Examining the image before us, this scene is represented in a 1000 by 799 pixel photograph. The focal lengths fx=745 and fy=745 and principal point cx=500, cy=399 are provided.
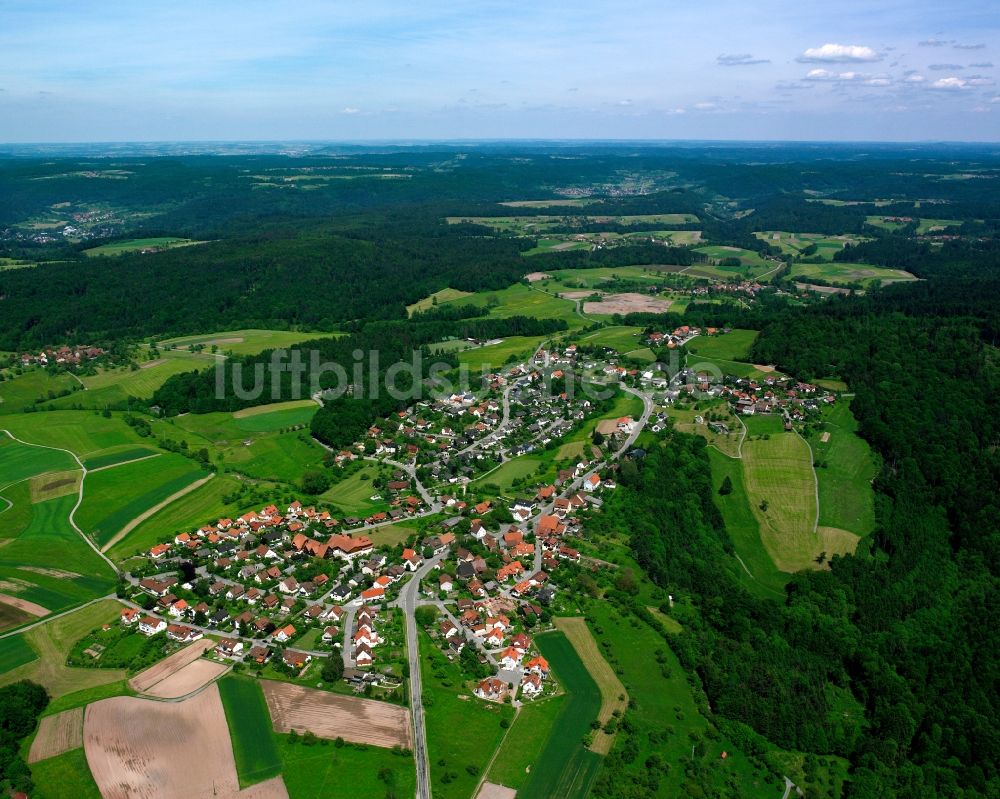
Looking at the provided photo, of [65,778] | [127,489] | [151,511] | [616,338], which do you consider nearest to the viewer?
[65,778]

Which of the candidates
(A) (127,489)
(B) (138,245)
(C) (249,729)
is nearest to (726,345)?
(A) (127,489)

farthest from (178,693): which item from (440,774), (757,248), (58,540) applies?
(757,248)

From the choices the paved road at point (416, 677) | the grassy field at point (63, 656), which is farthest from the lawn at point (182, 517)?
the paved road at point (416, 677)

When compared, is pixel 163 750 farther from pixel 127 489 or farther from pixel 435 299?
pixel 435 299

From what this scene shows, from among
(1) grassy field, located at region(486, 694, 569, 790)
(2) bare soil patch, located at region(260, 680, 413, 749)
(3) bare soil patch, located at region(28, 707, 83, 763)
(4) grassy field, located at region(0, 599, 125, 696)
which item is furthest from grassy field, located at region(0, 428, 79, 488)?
(1) grassy field, located at region(486, 694, 569, 790)

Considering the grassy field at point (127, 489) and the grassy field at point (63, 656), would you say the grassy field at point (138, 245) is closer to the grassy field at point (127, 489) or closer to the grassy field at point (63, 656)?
the grassy field at point (127, 489)

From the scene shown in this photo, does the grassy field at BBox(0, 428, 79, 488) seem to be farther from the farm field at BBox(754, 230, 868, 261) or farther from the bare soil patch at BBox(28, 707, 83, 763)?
the farm field at BBox(754, 230, 868, 261)
